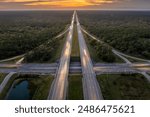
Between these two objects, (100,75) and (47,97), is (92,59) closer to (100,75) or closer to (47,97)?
(100,75)

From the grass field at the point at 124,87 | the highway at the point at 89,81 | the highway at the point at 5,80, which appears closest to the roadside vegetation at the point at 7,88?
the highway at the point at 5,80

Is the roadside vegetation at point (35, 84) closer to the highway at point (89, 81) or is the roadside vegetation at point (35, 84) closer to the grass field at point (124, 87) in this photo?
the highway at point (89, 81)

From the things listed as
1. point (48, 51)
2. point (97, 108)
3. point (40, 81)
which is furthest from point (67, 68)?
point (97, 108)

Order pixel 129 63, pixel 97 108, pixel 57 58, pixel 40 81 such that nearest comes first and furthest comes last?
pixel 97 108 < pixel 40 81 < pixel 129 63 < pixel 57 58

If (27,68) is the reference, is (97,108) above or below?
above

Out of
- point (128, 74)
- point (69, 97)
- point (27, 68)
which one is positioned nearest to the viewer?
point (69, 97)

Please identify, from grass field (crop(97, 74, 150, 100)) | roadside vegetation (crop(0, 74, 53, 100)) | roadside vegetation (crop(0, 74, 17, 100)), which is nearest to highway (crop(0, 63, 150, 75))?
roadside vegetation (crop(0, 74, 53, 100))

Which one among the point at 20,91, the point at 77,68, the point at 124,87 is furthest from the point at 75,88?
the point at 77,68

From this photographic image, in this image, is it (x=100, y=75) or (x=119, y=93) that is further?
(x=100, y=75)
